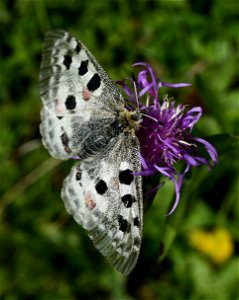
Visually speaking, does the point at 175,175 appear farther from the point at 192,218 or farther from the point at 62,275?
the point at 62,275

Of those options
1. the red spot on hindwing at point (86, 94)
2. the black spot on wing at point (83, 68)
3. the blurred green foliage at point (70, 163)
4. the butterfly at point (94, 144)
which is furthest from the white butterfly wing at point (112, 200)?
the blurred green foliage at point (70, 163)

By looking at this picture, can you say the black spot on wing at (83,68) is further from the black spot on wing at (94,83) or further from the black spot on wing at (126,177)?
the black spot on wing at (126,177)

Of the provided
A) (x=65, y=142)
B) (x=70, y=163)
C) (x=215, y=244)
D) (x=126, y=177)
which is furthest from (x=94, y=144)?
(x=215, y=244)

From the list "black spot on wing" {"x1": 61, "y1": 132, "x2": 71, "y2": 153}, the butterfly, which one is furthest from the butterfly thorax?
"black spot on wing" {"x1": 61, "y1": 132, "x2": 71, "y2": 153}

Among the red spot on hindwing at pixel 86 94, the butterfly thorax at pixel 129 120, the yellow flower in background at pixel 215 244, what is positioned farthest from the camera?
the yellow flower in background at pixel 215 244

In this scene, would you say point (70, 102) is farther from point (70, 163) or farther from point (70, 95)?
point (70, 163)

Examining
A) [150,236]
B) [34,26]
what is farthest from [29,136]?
[150,236]

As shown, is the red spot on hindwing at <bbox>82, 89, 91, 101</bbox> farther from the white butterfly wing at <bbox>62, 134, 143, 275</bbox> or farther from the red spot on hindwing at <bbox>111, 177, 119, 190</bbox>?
the red spot on hindwing at <bbox>111, 177, 119, 190</bbox>
